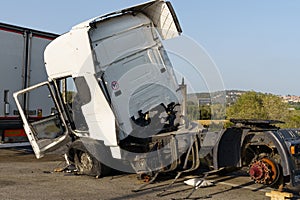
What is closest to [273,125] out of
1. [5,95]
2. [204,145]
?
[204,145]

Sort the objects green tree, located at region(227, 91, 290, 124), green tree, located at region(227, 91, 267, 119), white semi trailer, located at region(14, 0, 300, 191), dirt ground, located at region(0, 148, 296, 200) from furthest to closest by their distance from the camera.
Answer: green tree, located at region(227, 91, 290, 124), green tree, located at region(227, 91, 267, 119), white semi trailer, located at region(14, 0, 300, 191), dirt ground, located at region(0, 148, 296, 200)

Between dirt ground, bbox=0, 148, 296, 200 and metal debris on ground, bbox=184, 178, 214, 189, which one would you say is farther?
metal debris on ground, bbox=184, 178, 214, 189

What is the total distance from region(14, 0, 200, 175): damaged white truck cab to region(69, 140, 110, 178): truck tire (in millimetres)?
21

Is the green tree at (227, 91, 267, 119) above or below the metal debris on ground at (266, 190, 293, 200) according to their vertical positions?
above

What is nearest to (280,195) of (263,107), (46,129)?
(46,129)

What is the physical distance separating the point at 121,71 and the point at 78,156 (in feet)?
7.11

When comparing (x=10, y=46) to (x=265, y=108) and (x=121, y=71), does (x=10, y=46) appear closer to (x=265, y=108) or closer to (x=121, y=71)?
(x=121, y=71)

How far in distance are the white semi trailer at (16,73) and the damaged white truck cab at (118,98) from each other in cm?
269

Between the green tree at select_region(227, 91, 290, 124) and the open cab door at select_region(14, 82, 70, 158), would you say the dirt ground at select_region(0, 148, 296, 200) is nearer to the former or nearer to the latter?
the open cab door at select_region(14, 82, 70, 158)

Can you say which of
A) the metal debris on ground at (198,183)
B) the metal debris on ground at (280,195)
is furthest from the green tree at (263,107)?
the metal debris on ground at (280,195)

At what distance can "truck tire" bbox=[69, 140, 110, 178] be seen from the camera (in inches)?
314

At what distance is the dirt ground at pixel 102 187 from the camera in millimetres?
6590

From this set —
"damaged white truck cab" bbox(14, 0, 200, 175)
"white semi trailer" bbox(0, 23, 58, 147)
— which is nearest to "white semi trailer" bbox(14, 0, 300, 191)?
"damaged white truck cab" bbox(14, 0, 200, 175)

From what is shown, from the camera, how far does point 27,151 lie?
13.2 m
